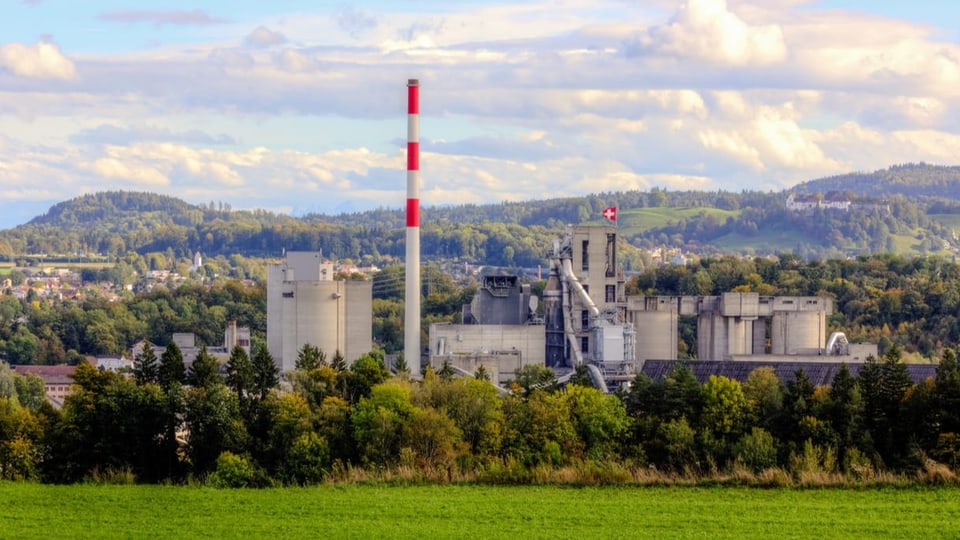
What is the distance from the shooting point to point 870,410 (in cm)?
5116

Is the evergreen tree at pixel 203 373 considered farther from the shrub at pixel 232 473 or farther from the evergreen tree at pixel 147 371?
the shrub at pixel 232 473

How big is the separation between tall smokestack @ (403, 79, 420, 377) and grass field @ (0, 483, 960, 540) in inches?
1421

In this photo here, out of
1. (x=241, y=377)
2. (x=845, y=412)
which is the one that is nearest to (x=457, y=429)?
(x=241, y=377)

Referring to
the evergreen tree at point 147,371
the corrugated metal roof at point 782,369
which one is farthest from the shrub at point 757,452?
the corrugated metal roof at point 782,369

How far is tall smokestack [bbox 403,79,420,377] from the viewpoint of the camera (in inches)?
3189

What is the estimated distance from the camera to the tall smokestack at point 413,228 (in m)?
81.0

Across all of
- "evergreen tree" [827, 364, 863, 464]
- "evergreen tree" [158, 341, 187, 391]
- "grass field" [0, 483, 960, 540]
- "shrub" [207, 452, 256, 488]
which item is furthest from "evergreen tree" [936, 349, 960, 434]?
"evergreen tree" [158, 341, 187, 391]

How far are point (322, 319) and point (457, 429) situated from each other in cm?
3383

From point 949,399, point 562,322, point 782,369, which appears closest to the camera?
point 949,399

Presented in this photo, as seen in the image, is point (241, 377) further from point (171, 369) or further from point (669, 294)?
point (669, 294)

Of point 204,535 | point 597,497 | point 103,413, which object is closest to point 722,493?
point 597,497

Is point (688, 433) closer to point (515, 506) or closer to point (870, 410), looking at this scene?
point (870, 410)

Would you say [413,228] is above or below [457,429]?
above

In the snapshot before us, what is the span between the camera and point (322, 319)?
276 ft
